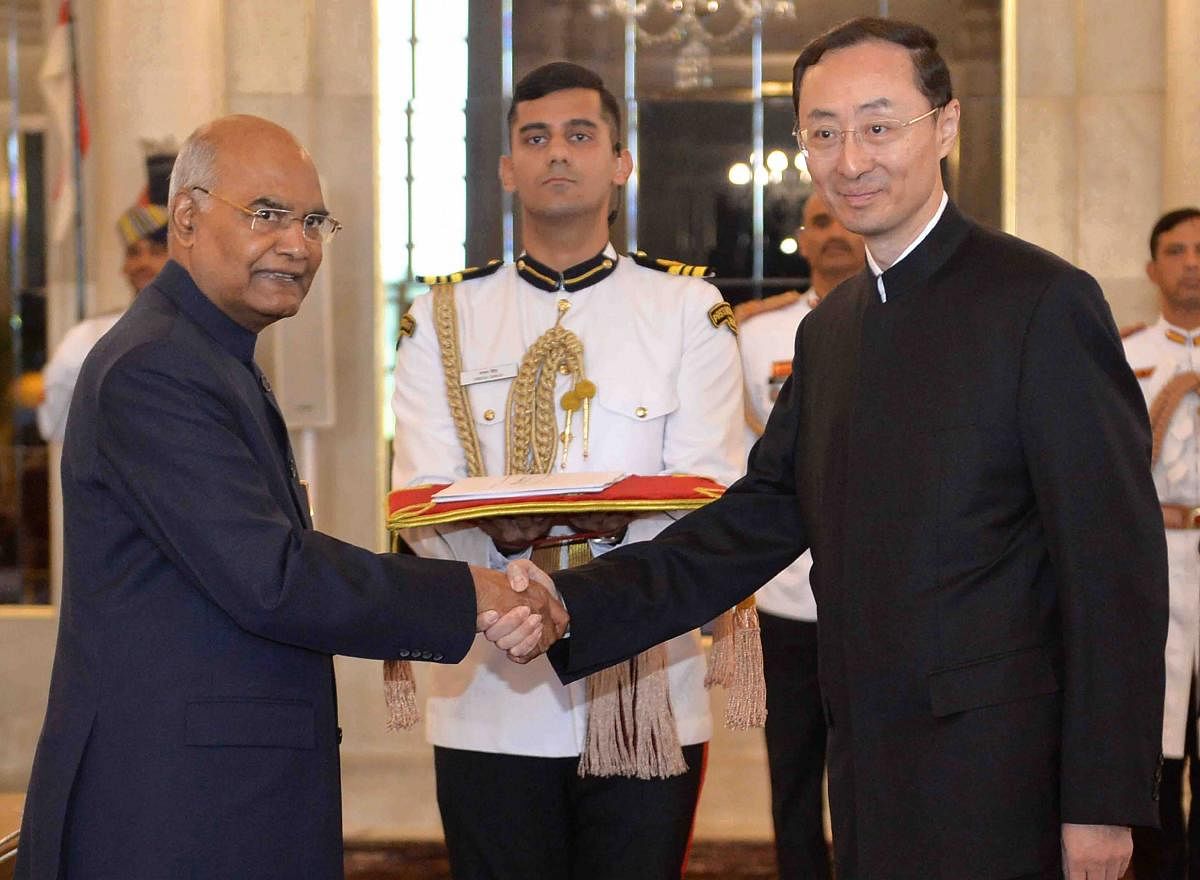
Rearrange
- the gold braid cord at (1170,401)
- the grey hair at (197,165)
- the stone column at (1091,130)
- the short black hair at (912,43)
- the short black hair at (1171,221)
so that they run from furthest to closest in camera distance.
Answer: the stone column at (1091,130)
the short black hair at (1171,221)
the gold braid cord at (1170,401)
the grey hair at (197,165)
the short black hair at (912,43)

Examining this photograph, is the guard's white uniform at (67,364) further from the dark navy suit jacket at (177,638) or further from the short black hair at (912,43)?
the short black hair at (912,43)

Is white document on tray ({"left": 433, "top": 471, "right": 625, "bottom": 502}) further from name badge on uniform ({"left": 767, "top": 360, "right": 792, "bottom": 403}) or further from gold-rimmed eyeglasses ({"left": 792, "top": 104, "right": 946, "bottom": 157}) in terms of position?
name badge on uniform ({"left": 767, "top": 360, "right": 792, "bottom": 403})

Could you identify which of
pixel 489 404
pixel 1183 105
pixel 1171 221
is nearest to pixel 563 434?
pixel 489 404

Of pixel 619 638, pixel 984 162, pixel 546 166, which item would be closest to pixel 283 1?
pixel 984 162

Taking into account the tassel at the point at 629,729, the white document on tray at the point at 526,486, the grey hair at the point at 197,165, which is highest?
the grey hair at the point at 197,165

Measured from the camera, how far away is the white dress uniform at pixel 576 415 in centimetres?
288

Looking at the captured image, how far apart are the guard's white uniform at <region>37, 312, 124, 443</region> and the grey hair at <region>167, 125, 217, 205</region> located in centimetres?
262

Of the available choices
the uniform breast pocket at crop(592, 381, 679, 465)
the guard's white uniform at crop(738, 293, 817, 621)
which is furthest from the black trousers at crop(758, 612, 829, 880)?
the uniform breast pocket at crop(592, 381, 679, 465)

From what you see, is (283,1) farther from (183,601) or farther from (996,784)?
(996,784)

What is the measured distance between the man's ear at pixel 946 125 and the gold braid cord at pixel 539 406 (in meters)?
0.91

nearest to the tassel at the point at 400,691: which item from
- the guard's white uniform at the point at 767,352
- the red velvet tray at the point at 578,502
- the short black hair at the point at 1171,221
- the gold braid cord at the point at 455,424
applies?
the gold braid cord at the point at 455,424

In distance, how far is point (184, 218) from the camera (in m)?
2.34

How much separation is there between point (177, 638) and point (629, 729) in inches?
37.2

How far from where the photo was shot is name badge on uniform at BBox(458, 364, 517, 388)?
118 inches
